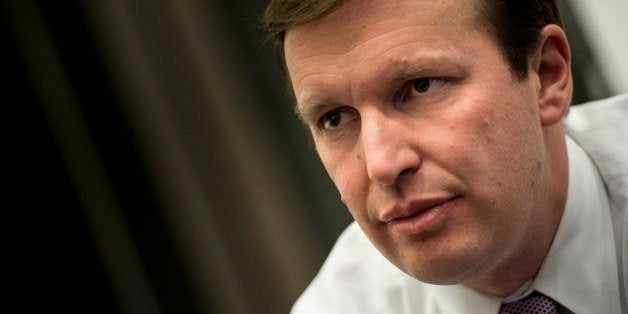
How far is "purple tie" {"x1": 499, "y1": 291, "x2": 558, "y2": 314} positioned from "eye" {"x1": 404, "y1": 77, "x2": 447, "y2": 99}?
0.38 meters

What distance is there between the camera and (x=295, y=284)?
199 centimetres

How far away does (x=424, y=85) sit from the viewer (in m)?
1.01

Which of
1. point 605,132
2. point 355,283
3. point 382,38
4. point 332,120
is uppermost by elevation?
point 382,38

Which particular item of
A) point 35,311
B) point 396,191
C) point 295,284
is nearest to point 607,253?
point 396,191

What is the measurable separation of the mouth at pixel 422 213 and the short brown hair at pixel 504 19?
230 mm

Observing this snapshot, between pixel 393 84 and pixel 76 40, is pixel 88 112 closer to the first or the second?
pixel 76 40

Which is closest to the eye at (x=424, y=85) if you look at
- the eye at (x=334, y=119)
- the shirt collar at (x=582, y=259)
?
the eye at (x=334, y=119)

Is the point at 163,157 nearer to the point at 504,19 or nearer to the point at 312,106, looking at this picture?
the point at 312,106

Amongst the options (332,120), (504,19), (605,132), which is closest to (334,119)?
(332,120)

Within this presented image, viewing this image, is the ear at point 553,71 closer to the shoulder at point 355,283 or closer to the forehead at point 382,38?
the forehead at point 382,38

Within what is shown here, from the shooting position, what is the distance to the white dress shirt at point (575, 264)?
1.14 meters

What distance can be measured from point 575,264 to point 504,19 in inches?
15.3

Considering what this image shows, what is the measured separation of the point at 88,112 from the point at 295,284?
0.69 meters

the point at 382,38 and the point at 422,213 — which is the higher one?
the point at 382,38
